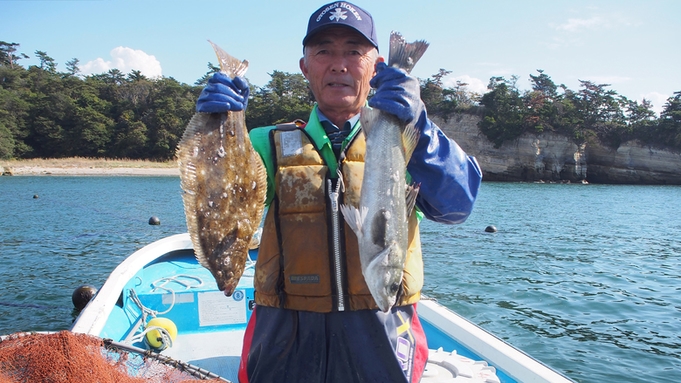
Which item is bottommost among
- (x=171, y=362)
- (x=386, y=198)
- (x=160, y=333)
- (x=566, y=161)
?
(x=160, y=333)

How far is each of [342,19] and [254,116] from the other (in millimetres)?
82436

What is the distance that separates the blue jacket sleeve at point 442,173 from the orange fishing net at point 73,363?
7.81 feet

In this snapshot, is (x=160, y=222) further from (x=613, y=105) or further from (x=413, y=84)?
(x=613, y=105)

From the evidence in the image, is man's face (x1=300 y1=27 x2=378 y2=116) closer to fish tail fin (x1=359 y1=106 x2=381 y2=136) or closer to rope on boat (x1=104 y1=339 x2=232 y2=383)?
fish tail fin (x1=359 y1=106 x2=381 y2=136)

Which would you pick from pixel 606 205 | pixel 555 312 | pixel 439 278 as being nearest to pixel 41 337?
pixel 555 312

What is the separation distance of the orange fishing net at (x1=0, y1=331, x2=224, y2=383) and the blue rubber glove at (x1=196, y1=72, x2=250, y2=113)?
2.20 metres

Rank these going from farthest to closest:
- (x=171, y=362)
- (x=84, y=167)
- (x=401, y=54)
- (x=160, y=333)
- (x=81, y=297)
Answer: (x=84, y=167)
(x=81, y=297)
(x=160, y=333)
(x=171, y=362)
(x=401, y=54)

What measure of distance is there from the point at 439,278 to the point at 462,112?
7217cm

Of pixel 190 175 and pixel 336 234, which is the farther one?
pixel 336 234

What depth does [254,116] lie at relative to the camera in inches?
3268

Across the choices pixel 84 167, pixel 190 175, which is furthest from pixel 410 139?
pixel 84 167

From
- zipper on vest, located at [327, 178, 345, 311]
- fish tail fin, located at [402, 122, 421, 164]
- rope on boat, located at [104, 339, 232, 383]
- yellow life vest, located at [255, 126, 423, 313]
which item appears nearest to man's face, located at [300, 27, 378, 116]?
yellow life vest, located at [255, 126, 423, 313]

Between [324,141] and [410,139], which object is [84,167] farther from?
[410,139]

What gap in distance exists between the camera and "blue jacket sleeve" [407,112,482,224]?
2760mm
